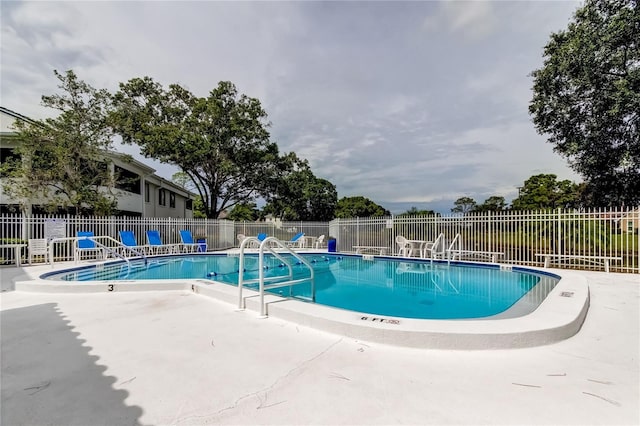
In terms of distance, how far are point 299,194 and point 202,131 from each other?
920cm

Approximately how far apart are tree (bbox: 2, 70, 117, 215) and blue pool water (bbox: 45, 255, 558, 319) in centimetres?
550

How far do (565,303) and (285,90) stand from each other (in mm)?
14178

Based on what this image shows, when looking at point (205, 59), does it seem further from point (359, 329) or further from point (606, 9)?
point (606, 9)

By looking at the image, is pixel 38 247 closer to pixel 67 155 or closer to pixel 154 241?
pixel 154 241

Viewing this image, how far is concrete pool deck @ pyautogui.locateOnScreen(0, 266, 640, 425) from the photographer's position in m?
2.00

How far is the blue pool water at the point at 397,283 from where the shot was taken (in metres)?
5.84

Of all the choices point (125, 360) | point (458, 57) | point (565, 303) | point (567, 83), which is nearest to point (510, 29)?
point (458, 57)

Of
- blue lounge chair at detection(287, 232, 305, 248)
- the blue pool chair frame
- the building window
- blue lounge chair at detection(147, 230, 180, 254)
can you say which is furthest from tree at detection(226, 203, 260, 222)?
blue lounge chair at detection(147, 230, 180, 254)

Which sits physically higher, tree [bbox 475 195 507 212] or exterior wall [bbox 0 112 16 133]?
exterior wall [bbox 0 112 16 133]

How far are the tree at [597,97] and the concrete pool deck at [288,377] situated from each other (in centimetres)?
1233

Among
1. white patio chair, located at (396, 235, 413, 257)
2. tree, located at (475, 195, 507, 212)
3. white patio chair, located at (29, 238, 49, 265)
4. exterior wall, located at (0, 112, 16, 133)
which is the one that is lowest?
white patio chair, located at (396, 235, 413, 257)

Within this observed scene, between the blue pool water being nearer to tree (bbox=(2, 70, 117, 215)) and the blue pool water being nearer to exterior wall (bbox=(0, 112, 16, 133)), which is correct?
tree (bbox=(2, 70, 117, 215))

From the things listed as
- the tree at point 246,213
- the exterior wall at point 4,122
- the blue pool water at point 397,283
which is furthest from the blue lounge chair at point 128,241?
the tree at point 246,213

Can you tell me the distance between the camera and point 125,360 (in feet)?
9.30
